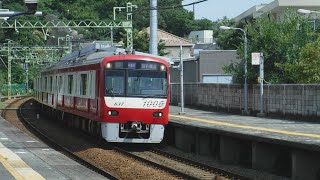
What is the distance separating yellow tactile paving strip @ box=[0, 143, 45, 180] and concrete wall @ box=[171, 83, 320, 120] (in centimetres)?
1081

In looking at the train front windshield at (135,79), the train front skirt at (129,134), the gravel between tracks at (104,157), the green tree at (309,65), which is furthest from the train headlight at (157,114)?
the green tree at (309,65)

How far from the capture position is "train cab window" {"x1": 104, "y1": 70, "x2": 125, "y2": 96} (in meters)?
19.2

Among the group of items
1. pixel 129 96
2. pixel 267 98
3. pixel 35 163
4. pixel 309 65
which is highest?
pixel 309 65

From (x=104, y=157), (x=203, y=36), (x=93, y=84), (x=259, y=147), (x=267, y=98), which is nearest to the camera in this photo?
(x=259, y=147)

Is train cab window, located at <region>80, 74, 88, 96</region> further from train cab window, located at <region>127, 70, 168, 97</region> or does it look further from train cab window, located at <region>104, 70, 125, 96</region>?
train cab window, located at <region>127, 70, 168, 97</region>

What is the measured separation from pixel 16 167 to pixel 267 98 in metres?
14.3

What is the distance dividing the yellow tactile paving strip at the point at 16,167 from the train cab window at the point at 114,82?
11.2 ft

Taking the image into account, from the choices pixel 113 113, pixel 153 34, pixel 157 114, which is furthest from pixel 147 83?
pixel 153 34

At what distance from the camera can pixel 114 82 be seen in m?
19.3

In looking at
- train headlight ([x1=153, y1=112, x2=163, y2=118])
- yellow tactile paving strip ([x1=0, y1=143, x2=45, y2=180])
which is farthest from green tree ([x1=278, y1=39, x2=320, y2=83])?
yellow tactile paving strip ([x1=0, y1=143, x2=45, y2=180])

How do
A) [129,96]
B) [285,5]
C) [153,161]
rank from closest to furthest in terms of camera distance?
1. [153,161]
2. [129,96]
3. [285,5]

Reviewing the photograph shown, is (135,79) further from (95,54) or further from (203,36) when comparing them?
(203,36)

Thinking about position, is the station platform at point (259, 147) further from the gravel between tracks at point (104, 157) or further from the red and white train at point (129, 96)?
the gravel between tracks at point (104, 157)

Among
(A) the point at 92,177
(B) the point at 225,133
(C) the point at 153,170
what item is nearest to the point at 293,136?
(B) the point at 225,133
